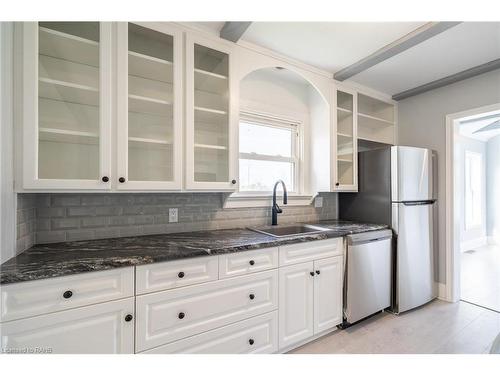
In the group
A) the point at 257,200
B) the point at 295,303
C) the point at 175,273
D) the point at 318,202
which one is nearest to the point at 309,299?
the point at 295,303

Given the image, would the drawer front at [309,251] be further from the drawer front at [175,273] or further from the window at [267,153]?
the window at [267,153]

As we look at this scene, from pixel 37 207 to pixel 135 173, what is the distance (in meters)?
0.63

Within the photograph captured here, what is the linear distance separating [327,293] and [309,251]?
43cm

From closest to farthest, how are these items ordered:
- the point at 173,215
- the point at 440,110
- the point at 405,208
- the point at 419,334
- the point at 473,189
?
the point at 173,215
the point at 419,334
the point at 405,208
the point at 440,110
the point at 473,189

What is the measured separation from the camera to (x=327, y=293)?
187 centimetres

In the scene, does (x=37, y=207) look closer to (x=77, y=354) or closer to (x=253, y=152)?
(x=77, y=354)

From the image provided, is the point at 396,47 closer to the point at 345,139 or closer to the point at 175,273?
the point at 345,139

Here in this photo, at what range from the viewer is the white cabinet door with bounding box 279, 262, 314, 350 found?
5.38 feet

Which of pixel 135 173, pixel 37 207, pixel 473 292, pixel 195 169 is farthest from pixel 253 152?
pixel 473 292

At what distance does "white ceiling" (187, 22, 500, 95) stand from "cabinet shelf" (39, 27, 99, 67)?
74 centimetres

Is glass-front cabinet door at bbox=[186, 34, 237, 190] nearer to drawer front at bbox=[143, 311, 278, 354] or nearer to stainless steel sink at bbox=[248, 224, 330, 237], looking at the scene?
stainless steel sink at bbox=[248, 224, 330, 237]

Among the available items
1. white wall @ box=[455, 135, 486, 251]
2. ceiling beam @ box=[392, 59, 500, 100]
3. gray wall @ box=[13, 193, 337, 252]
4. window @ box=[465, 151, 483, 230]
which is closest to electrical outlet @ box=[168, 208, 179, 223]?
gray wall @ box=[13, 193, 337, 252]

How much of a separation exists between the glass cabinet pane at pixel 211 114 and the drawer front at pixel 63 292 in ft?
2.70

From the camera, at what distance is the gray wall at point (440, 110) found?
2314 millimetres
